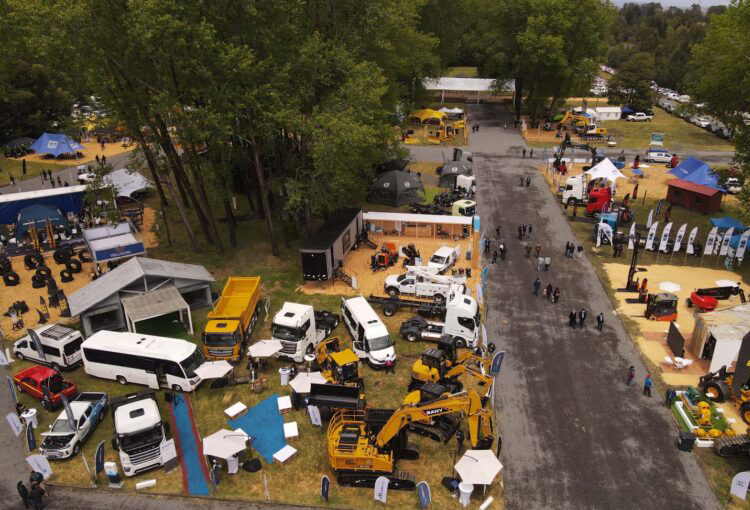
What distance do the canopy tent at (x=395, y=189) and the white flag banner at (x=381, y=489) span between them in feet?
92.9

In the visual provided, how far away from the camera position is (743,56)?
3256 centimetres

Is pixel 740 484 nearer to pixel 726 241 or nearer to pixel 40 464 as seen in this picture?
pixel 726 241

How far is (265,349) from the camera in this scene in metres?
22.6

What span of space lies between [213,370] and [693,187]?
3905 cm

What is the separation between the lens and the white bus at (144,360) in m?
21.5

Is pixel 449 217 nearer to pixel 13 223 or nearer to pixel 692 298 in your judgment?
pixel 692 298

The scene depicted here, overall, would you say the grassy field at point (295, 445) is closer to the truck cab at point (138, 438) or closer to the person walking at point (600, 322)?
the truck cab at point (138, 438)

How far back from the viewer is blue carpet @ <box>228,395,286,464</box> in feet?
62.3

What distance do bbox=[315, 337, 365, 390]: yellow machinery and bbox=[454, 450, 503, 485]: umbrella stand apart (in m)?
5.43

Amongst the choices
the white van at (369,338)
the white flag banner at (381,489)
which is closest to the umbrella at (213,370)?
the white van at (369,338)

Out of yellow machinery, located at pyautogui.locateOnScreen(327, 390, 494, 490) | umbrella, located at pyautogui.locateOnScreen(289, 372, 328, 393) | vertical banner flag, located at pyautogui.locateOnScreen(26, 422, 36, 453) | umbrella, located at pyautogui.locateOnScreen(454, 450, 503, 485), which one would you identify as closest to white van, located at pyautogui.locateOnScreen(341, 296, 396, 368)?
umbrella, located at pyautogui.locateOnScreen(289, 372, 328, 393)

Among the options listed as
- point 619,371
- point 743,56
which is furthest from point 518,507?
point 743,56

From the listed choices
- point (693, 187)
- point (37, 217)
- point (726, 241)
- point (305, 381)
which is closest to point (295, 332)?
point (305, 381)

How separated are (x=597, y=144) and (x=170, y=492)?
5749cm
